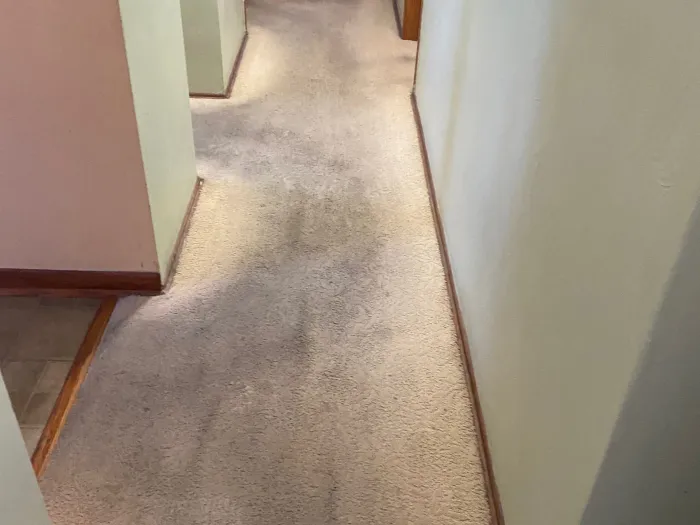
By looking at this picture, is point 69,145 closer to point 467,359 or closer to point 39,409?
point 39,409

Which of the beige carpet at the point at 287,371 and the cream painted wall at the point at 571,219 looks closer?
the cream painted wall at the point at 571,219

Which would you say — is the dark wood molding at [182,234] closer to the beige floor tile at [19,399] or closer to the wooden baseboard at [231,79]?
the beige floor tile at [19,399]

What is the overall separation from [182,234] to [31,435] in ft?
2.88

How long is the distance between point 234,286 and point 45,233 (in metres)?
0.57

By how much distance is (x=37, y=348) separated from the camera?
1782mm

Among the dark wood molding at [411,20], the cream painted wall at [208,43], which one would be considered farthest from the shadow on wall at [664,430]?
the dark wood molding at [411,20]

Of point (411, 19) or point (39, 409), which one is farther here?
point (411, 19)

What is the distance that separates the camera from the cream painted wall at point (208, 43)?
299cm

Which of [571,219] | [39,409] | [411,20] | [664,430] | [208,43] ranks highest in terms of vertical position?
[571,219]

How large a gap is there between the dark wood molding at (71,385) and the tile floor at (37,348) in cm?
1

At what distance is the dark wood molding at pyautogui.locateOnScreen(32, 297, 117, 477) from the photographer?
1514 millimetres

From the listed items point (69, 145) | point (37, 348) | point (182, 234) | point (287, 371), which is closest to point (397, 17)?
point (182, 234)

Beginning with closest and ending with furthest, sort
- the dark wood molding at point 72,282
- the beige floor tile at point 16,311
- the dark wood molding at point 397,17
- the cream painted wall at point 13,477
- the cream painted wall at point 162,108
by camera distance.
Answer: the cream painted wall at point 13,477
the cream painted wall at point 162,108
the beige floor tile at point 16,311
the dark wood molding at point 72,282
the dark wood molding at point 397,17

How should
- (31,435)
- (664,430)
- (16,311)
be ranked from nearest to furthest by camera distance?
(664,430)
(31,435)
(16,311)
